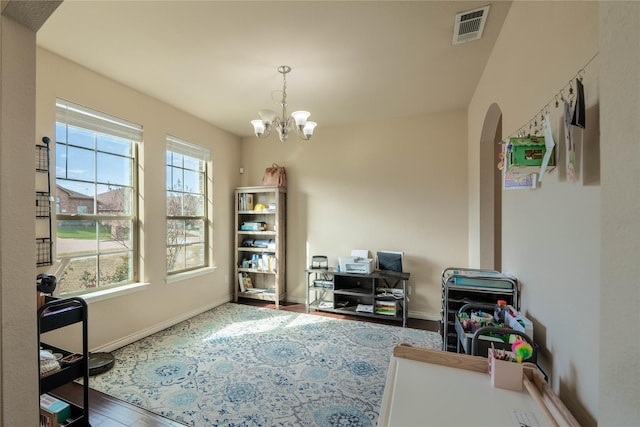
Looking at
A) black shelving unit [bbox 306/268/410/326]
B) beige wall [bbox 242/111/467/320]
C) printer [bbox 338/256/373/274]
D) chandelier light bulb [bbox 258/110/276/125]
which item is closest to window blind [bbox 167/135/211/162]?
beige wall [bbox 242/111/467/320]

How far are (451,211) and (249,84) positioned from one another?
2834mm

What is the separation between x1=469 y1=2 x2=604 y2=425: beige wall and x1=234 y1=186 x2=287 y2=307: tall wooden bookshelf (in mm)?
3058

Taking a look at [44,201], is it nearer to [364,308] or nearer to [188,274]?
[188,274]

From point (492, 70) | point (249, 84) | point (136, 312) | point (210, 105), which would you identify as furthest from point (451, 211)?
point (136, 312)

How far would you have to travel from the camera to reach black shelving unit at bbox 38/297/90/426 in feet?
5.29

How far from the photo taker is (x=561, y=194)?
3.63ft

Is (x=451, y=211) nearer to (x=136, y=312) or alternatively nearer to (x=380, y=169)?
(x=380, y=169)

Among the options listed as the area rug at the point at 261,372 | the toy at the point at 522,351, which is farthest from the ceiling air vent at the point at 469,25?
the area rug at the point at 261,372

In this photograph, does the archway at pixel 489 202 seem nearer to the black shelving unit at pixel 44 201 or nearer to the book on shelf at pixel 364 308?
the book on shelf at pixel 364 308

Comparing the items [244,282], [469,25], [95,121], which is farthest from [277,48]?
[244,282]

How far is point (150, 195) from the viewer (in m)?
3.12

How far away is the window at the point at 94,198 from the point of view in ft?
8.02

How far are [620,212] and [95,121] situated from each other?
11.6 ft

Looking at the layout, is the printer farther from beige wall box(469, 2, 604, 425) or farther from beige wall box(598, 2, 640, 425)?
beige wall box(598, 2, 640, 425)
